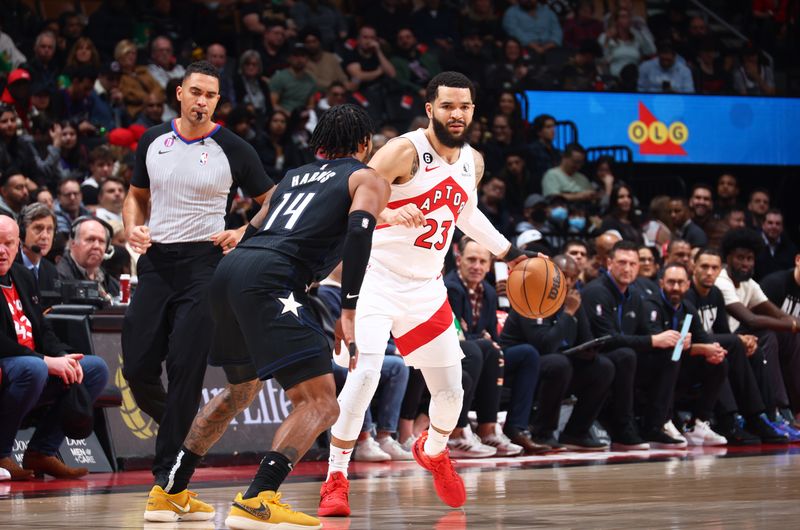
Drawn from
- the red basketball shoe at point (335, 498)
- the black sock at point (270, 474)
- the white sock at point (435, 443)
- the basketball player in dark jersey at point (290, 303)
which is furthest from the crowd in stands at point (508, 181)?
the black sock at point (270, 474)

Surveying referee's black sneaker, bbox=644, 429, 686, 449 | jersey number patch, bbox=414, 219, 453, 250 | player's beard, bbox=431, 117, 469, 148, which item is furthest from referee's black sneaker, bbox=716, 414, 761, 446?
player's beard, bbox=431, 117, 469, 148

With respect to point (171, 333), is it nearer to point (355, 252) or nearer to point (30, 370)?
point (355, 252)

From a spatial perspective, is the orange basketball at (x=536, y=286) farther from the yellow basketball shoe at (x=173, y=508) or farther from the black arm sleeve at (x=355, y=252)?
the yellow basketball shoe at (x=173, y=508)

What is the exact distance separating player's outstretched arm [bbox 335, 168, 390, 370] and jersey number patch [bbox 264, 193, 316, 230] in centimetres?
20

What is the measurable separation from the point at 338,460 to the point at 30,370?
253 cm

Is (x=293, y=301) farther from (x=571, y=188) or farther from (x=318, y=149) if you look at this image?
(x=571, y=188)

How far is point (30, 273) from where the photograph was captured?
26.8 ft

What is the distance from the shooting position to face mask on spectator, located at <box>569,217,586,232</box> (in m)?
14.8

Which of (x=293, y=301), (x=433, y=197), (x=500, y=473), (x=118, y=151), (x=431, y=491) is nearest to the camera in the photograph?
(x=293, y=301)

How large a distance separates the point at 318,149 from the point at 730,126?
14.0 m

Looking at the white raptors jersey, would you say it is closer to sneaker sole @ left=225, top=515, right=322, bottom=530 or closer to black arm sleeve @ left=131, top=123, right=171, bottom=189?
black arm sleeve @ left=131, top=123, right=171, bottom=189

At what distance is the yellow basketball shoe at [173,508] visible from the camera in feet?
17.6

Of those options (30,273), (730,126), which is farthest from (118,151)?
(730,126)

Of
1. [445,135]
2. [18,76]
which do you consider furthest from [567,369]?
[18,76]
